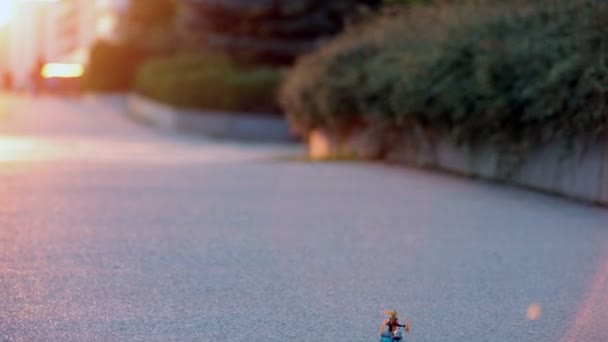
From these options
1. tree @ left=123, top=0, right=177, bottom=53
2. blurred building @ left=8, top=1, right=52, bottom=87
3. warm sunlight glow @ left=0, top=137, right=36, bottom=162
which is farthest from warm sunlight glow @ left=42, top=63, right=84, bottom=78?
blurred building @ left=8, top=1, right=52, bottom=87

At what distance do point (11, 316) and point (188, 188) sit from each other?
249 inches

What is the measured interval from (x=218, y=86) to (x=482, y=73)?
2063cm

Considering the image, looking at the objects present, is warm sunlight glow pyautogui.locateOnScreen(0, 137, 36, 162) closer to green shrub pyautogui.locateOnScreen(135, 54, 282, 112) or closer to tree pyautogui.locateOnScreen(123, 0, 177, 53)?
green shrub pyautogui.locateOnScreen(135, 54, 282, 112)

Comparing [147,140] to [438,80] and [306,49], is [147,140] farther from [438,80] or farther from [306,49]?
[438,80]

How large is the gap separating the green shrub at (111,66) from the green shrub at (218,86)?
437 inches

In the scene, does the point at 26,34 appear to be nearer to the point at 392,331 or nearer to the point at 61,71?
the point at 61,71

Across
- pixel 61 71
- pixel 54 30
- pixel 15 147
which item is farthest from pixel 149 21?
pixel 54 30

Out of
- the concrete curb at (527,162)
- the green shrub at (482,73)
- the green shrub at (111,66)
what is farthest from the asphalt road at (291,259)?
the green shrub at (111,66)

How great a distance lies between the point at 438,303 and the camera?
20.5ft

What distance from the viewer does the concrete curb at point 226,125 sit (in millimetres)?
31203

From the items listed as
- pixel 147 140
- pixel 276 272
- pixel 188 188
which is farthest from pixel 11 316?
pixel 147 140

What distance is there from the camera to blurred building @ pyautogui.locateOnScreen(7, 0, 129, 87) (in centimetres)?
7421


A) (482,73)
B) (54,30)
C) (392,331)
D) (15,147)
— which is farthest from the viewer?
(54,30)

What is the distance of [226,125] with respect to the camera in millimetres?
31656
